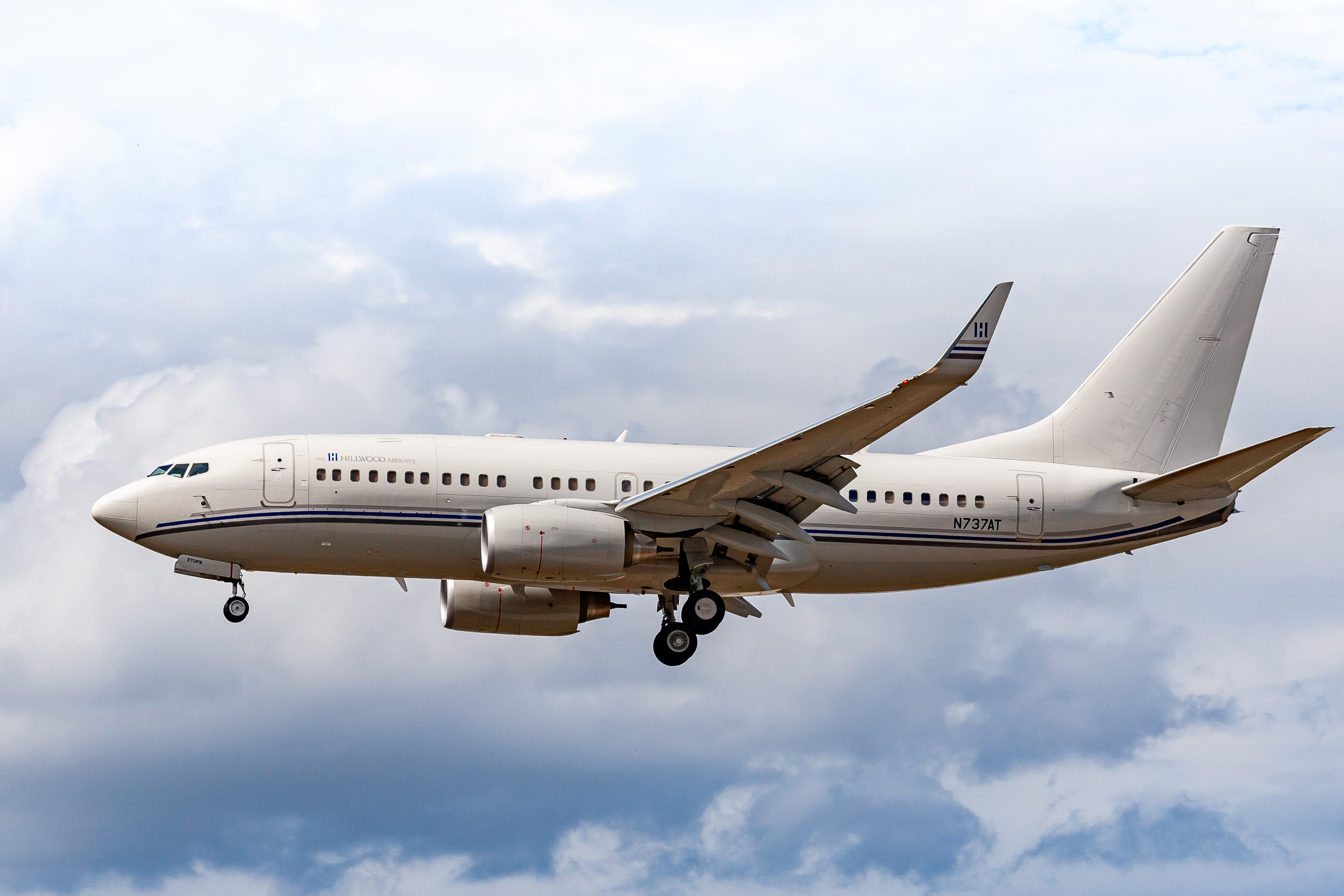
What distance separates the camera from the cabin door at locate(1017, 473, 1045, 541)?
37.5 meters

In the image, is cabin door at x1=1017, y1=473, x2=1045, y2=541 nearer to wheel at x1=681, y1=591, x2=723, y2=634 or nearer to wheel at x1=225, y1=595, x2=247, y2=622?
wheel at x1=681, y1=591, x2=723, y2=634

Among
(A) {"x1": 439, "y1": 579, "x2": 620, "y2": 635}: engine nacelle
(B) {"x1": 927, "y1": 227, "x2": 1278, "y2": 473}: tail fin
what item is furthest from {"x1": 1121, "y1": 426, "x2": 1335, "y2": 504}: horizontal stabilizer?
(A) {"x1": 439, "y1": 579, "x2": 620, "y2": 635}: engine nacelle

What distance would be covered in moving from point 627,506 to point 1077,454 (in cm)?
1331

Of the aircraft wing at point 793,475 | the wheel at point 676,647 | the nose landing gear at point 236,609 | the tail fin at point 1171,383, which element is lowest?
the wheel at point 676,647

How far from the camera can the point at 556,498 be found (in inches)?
1388

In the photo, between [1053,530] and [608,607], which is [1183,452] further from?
[608,607]

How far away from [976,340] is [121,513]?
64.1ft

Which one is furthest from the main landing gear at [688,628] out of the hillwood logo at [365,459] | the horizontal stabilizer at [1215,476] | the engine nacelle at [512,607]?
the horizontal stabilizer at [1215,476]

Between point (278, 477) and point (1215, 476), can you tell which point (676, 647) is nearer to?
point (278, 477)

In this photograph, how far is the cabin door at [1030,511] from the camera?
123ft

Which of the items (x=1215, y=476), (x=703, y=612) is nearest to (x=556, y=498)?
(x=703, y=612)

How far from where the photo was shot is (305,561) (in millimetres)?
34812

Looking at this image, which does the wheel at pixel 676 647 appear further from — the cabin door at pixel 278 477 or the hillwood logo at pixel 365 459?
the cabin door at pixel 278 477

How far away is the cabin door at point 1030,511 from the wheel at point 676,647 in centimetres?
843
